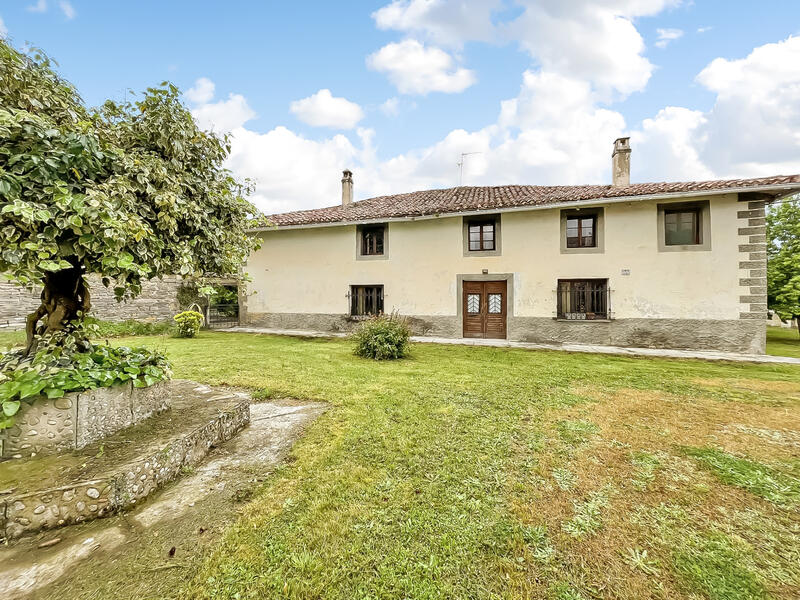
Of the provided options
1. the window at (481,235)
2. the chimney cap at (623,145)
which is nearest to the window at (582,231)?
the window at (481,235)

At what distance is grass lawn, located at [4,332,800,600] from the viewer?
1549mm

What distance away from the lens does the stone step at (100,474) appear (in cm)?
176

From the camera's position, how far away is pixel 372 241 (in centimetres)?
1249

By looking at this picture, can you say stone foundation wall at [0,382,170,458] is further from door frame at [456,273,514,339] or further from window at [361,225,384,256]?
window at [361,225,384,256]

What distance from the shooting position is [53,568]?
5.12 ft

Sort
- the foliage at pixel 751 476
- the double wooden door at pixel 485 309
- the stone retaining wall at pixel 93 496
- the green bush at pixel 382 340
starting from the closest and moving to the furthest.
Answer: the stone retaining wall at pixel 93 496
the foliage at pixel 751 476
the green bush at pixel 382 340
the double wooden door at pixel 485 309

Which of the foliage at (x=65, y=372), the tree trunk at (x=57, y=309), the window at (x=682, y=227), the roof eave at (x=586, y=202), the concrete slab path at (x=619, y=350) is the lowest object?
the concrete slab path at (x=619, y=350)

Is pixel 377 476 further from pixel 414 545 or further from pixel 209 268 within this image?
pixel 209 268

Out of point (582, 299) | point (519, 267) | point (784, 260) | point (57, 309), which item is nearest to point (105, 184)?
point (57, 309)

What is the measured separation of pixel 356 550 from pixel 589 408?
3664 millimetres

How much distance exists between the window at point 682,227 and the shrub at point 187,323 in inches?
619

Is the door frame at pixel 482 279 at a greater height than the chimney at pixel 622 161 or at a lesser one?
lesser

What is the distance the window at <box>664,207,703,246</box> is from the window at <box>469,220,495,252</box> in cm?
513

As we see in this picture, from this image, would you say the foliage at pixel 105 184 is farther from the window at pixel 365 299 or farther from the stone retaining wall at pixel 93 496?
the window at pixel 365 299
